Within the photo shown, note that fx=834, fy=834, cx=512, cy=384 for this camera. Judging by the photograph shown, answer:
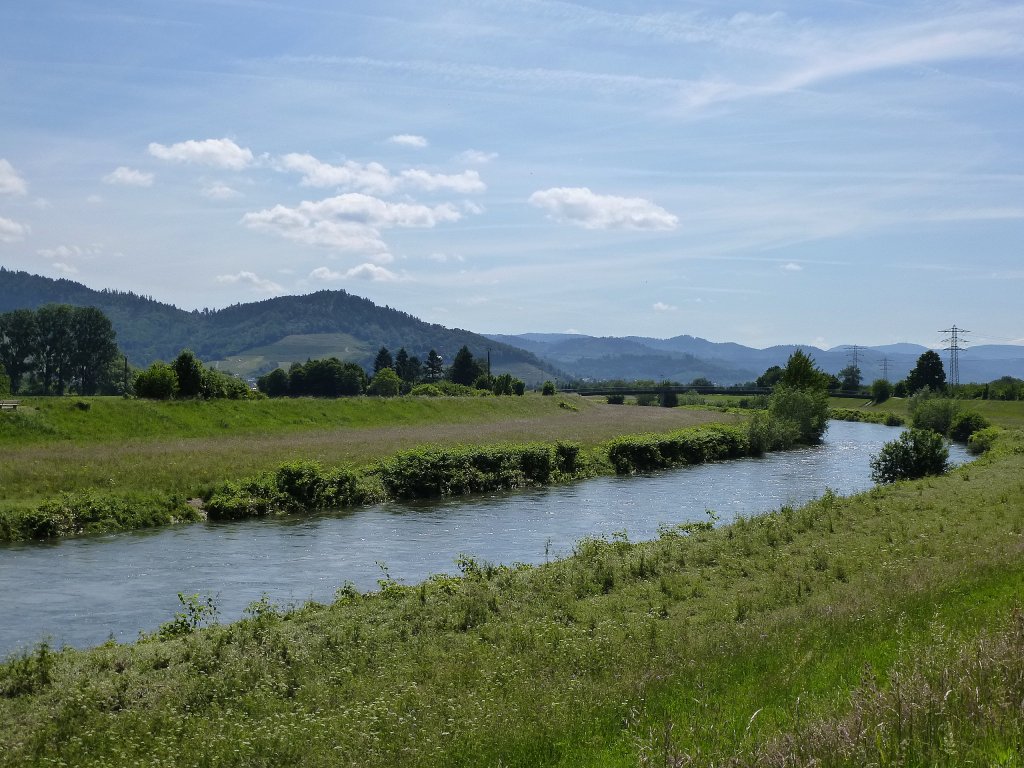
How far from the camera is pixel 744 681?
365 inches

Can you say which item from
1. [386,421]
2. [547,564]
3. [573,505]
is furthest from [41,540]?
[386,421]

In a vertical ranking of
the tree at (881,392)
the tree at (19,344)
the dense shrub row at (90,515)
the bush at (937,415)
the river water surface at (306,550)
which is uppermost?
the tree at (19,344)

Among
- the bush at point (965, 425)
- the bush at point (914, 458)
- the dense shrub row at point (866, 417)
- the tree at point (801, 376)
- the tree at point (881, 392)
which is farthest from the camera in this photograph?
the tree at point (881, 392)

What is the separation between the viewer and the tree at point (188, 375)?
233 ft

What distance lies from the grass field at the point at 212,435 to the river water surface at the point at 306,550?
21.6 ft

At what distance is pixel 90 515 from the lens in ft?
106

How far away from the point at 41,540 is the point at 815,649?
28.4 meters

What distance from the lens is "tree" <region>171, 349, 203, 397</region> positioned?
70938 mm

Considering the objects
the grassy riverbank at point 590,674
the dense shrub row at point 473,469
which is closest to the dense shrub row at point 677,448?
the dense shrub row at point 473,469

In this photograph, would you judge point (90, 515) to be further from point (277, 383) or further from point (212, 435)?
point (277, 383)

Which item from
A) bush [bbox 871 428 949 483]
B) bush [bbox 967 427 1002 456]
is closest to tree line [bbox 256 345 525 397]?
bush [bbox 967 427 1002 456]

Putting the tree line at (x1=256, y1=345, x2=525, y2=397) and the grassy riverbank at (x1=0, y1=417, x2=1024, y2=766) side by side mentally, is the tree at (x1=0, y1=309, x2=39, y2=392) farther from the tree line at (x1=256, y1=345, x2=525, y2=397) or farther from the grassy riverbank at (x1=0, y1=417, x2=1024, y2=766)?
the grassy riverbank at (x1=0, y1=417, x2=1024, y2=766)

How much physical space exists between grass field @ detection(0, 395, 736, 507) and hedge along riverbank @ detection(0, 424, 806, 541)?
178cm

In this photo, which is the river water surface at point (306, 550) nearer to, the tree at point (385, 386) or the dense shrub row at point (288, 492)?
the dense shrub row at point (288, 492)
